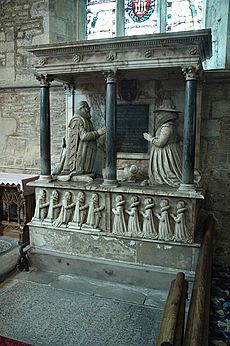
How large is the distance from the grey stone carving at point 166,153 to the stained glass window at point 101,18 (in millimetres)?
2012

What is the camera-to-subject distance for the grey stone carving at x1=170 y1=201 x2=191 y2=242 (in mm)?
3207

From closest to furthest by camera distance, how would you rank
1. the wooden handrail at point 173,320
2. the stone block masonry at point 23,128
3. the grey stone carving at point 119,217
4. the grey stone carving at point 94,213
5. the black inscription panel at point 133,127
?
the wooden handrail at point 173,320, the grey stone carving at point 119,217, the grey stone carving at point 94,213, the black inscription panel at point 133,127, the stone block masonry at point 23,128

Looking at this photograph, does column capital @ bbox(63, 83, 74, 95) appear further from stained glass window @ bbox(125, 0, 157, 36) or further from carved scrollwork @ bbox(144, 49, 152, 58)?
carved scrollwork @ bbox(144, 49, 152, 58)

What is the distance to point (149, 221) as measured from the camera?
334cm

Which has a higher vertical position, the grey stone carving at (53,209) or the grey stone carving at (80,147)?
the grey stone carving at (80,147)

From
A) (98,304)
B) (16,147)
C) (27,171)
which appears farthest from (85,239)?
(16,147)

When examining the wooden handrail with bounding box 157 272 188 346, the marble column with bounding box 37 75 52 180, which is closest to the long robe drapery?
the marble column with bounding box 37 75 52 180

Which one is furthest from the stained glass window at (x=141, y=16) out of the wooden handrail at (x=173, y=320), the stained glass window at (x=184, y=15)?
the wooden handrail at (x=173, y=320)

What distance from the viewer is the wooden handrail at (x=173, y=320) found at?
1375 millimetres

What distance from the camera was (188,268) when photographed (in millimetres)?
3250

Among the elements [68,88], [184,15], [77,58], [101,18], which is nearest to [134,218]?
[77,58]

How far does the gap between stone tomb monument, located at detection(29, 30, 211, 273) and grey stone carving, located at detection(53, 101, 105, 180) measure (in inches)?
0.5

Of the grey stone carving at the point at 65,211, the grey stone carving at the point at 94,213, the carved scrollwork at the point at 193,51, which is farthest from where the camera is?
the grey stone carving at the point at 65,211

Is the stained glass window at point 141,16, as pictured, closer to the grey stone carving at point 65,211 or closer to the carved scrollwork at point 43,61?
Answer: the carved scrollwork at point 43,61
